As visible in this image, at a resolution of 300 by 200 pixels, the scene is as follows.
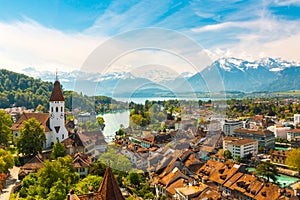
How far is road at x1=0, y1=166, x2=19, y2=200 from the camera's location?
24.6 feet

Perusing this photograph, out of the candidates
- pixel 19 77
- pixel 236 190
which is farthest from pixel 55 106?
pixel 19 77

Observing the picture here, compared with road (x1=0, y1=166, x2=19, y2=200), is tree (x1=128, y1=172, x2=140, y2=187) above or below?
above

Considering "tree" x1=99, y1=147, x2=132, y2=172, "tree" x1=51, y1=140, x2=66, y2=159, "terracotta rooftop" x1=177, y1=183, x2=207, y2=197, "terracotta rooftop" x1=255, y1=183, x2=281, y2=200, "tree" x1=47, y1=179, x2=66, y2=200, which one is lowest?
"terracotta rooftop" x1=255, y1=183, x2=281, y2=200

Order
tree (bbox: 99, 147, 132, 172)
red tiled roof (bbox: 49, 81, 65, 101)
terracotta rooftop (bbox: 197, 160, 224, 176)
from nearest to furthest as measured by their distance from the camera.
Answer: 1. tree (bbox: 99, 147, 132, 172)
2. terracotta rooftop (bbox: 197, 160, 224, 176)
3. red tiled roof (bbox: 49, 81, 65, 101)

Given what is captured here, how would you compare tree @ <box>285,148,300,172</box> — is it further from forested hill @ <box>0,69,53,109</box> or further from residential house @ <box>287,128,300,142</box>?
forested hill @ <box>0,69,53,109</box>

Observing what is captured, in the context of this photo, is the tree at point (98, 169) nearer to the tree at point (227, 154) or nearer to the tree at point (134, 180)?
the tree at point (134, 180)

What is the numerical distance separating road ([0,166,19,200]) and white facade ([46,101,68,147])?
2234 millimetres

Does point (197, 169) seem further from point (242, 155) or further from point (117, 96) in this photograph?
point (117, 96)

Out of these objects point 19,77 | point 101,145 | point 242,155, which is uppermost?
point 19,77

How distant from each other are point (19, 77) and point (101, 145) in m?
39.0

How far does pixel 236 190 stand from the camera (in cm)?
958

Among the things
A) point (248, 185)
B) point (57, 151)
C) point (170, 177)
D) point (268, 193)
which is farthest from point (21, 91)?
point (268, 193)

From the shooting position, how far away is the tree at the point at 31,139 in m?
10.3

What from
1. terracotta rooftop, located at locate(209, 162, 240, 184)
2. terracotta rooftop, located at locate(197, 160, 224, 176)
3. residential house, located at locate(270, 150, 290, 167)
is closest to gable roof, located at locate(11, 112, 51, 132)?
terracotta rooftop, located at locate(197, 160, 224, 176)
